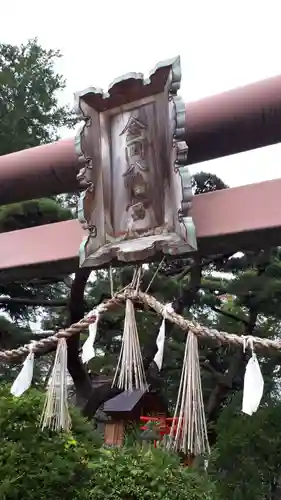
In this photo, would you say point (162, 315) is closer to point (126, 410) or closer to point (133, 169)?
point (133, 169)

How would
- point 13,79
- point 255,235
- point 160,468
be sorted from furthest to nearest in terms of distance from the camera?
point 13,79 < point 160,468 < point 255,235

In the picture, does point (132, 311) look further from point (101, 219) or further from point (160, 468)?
point (160, 468)

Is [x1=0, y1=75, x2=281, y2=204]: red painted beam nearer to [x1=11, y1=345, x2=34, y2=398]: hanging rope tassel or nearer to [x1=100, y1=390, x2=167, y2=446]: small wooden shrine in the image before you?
[x1=11, y1=345, x2=34, y2=398]: hanging rope tassel

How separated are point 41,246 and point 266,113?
0.85 meters

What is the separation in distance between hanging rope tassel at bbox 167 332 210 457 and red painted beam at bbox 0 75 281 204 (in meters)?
0.65

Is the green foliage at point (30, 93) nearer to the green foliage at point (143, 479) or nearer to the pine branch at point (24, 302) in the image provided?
the pine branch at point (24, 302)

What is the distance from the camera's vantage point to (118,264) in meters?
1.75

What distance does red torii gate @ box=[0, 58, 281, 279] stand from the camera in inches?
62.9

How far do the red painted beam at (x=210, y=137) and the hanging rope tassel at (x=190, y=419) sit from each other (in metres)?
0.65

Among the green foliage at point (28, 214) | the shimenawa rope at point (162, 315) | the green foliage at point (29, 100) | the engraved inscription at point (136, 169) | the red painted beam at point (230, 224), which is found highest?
the green foliage at point (29, 100)

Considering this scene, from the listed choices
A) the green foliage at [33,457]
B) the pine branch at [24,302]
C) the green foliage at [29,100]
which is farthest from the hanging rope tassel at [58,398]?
the green foliage at [29,100]

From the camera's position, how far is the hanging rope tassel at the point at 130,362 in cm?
149

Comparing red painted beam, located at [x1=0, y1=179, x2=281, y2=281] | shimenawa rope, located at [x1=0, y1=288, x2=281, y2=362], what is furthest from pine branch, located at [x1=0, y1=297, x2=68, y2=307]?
shimenawa rope, located at [x1=0, y1=288, x2=281, y2=362]

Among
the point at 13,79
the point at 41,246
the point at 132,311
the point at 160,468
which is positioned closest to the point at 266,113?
the point at 132,311
